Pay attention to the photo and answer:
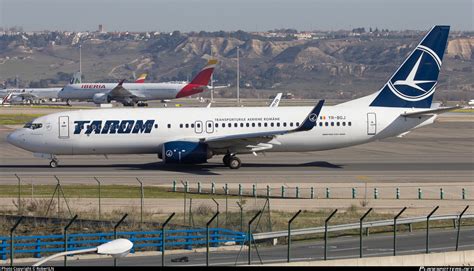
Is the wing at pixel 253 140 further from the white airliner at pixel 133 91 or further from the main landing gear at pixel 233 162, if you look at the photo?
the white airliner at pixel 133 91

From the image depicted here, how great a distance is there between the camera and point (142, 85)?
154375 mm

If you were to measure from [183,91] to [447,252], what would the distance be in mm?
122413

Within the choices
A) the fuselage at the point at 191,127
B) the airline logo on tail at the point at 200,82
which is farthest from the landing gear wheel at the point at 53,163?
the airline logo on tail at the point at 200,82

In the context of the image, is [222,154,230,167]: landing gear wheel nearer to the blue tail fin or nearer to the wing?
the wing

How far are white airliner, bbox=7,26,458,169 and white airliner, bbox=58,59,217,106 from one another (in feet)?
271

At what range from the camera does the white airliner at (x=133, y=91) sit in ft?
488

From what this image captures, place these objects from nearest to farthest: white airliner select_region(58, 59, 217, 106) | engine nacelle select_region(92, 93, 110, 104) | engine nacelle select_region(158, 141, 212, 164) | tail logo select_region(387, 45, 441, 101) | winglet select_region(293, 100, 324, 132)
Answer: winglet select_region(293, 100, 324, 132), engine nacelle select_region(158, 141, 212, 164), tail logo select_region(387, 45, 441, 101), white airliner select_region(58, 59, 217, 106), engine nacelle select_region(92, 93, 110, 104)

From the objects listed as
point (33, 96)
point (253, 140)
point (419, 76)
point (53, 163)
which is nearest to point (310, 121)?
point (253, 140)

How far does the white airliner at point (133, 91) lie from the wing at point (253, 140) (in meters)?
84.3

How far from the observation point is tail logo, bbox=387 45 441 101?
62.0m

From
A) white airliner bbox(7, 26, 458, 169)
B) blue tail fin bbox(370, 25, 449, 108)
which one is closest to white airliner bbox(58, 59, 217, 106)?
blue tail fin bbox(370, 25, 449, 108)

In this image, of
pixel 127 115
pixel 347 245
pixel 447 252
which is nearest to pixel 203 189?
pixel 127 115

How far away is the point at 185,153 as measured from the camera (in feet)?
193

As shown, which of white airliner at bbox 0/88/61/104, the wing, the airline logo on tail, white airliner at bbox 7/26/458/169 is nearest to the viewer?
the wing
